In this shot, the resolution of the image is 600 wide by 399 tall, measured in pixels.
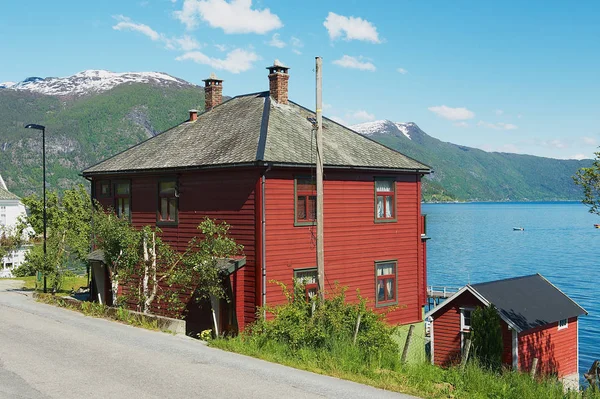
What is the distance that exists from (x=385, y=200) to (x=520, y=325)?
10.0 metres

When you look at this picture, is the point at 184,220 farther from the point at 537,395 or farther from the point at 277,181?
the point at 537,395

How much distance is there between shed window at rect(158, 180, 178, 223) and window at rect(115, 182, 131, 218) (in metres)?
2.56

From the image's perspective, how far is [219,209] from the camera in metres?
24.2

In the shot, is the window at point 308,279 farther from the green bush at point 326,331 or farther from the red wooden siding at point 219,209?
the green bush at point 326,331

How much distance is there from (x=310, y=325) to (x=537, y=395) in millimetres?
6456

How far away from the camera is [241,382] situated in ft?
45.0

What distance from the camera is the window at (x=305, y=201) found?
78.1 feet

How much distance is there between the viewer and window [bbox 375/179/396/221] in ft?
87.4

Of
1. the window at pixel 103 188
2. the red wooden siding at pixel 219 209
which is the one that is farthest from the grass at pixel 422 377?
the window at pixel 103 188

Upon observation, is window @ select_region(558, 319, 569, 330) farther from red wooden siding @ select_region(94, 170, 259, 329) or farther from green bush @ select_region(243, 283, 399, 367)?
red wooden siding @ select_region(94, 170, 259, 329)

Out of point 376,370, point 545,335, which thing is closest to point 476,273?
point 545,335

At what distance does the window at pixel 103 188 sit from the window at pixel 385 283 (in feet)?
44.9

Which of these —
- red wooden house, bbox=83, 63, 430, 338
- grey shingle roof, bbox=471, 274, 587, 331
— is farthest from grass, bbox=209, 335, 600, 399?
grey shingle roof, bbox=471, 274, 587, 331

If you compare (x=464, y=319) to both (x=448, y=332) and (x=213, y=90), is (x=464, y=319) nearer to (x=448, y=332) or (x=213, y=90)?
(x=448, y=332)
